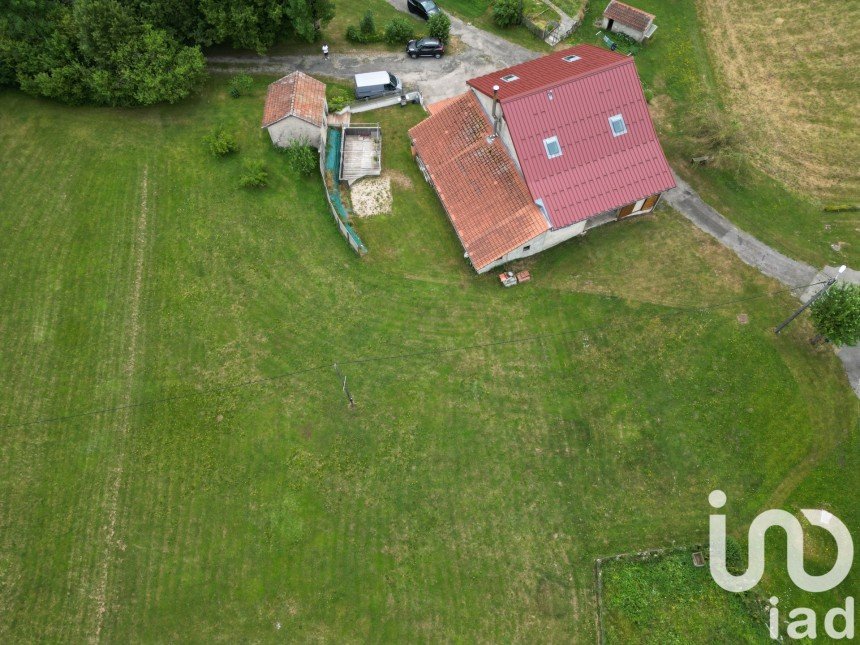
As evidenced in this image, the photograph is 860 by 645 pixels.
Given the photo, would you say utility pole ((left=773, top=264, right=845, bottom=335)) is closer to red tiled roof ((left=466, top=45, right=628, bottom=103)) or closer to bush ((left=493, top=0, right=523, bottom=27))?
red tiled roof ((left=466, top=45, right=628, bottom=103))

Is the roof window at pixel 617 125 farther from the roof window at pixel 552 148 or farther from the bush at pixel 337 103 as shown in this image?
the bush at pixel 337 103

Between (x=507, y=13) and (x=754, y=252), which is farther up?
(x=507, y=13)

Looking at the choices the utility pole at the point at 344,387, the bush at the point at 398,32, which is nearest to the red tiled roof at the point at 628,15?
the bush at the point at 398,32

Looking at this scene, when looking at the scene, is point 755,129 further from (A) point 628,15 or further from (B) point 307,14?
(B) point 307,14

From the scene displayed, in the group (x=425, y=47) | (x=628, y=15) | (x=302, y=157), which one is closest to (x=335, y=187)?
(x=302, y=157)

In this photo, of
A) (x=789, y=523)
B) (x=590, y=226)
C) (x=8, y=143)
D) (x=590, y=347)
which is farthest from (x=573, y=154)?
(x=8, y=143)
